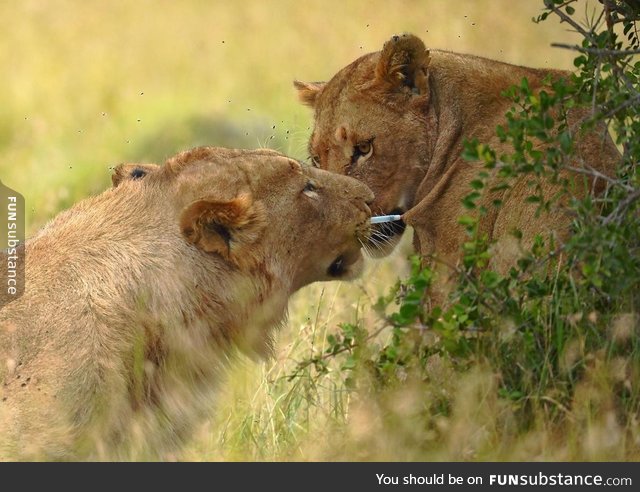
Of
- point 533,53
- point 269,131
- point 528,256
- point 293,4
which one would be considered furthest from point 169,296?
point 293,4

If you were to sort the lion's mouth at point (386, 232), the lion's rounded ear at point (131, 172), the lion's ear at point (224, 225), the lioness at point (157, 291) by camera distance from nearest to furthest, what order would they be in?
1. the lioness at point (157, 291)
2. the lion's ear at point (224, 225)
3. the lion's rounded ear at point (131, 172)
4. the lion's mouth at point (386, 232)

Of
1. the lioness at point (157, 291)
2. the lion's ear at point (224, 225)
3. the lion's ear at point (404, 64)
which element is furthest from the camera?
the lion's ear at point (404, 64)

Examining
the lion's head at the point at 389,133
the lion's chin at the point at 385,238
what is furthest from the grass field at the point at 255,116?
the lion's head at the point at 389,133

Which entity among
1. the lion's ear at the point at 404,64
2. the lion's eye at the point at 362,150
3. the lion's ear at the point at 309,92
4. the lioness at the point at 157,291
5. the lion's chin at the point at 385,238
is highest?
the lion's ear at the point at 309,92

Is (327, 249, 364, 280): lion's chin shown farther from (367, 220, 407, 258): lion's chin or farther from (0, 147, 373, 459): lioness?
(367, 220, 407, 258): lion's chin

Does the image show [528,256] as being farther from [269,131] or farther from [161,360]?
→ [269,131]

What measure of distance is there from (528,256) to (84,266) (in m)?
1.61

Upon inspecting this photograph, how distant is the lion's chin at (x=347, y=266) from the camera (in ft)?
16.7

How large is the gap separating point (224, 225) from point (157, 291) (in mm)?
346

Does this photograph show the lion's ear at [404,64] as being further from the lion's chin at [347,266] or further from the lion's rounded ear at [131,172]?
the lion's rounded ear at [131,172]

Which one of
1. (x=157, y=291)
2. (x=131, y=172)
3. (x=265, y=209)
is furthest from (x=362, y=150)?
(x=157, y=291)

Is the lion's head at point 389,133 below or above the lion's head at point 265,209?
above

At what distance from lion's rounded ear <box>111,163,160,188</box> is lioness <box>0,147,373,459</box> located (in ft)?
0.04

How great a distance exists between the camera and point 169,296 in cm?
461
